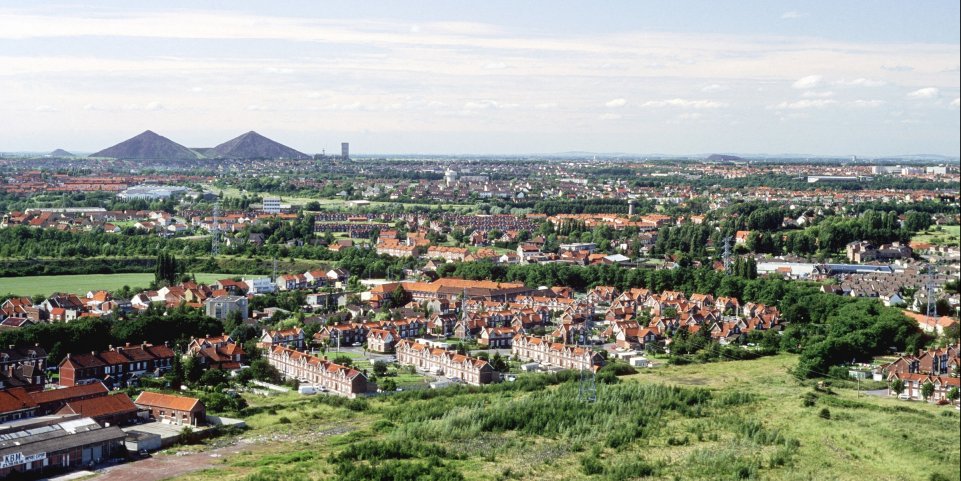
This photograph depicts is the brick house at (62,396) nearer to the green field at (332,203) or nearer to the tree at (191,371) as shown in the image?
the tree at (191,371)

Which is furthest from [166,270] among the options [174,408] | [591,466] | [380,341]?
[591,466]

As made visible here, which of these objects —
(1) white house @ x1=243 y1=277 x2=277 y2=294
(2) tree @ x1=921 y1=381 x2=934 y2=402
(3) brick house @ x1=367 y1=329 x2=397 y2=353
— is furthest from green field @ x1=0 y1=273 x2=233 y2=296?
(2) tree @ x1=921 y1=381 x2=934 y2=402

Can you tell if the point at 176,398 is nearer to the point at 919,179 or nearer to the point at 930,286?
the point at 930,286

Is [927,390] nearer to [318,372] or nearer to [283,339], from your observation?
[318,372]

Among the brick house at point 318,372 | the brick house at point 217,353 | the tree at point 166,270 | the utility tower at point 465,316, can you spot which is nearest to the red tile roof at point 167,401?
the brick house at point 217,353

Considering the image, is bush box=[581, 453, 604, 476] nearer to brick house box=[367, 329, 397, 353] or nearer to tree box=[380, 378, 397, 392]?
tree box=[380, 378, 397, 392]

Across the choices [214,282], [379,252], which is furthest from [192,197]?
[214,282]

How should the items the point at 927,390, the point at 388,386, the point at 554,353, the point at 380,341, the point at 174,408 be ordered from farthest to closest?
the point at 380,341 → the point at 554,353 → the point at 388,386 → the point at 927,390 → the point at 174,408
